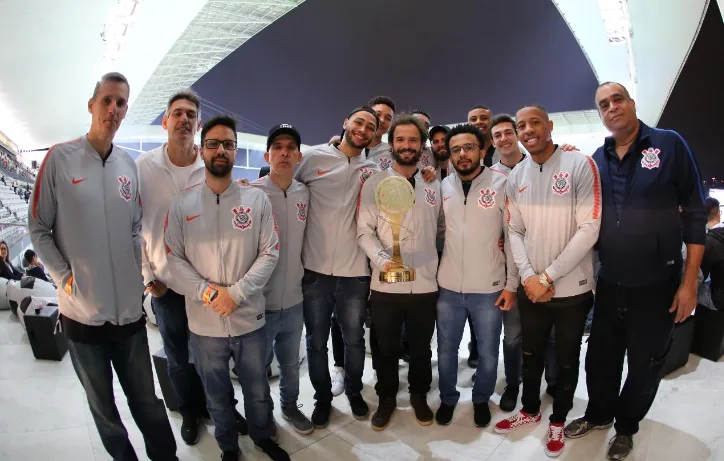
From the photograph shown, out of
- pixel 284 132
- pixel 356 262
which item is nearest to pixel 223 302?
pixel 356 262

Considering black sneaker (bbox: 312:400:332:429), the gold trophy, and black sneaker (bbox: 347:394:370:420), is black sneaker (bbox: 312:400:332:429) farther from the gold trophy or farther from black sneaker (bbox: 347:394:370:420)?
the gold trophy

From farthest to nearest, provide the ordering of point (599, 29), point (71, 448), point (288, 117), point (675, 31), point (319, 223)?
point (288, 117), point (599, 29), point (675, 31), point (319, 223), point (71, 448)

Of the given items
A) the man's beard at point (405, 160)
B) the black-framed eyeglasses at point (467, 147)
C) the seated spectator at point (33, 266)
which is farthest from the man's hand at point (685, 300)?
the seated spectator at point (33, 266)

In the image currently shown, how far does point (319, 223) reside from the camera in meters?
2.72

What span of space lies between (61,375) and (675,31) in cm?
879

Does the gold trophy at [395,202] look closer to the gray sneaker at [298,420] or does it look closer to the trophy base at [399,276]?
the trophy base at [399,276]

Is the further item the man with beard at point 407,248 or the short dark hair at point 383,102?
the short dark hair at point 383,102

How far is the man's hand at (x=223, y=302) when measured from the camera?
207 centimetres

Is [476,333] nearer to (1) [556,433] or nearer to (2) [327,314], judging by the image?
(1) [556,433]

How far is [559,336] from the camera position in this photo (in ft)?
8.21

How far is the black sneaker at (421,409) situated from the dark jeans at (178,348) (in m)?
1.54

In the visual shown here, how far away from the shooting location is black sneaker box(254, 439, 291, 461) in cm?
237

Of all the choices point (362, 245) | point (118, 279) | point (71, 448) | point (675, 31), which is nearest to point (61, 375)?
point (71, 448)

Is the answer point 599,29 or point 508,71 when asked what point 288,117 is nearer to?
point 508,71
